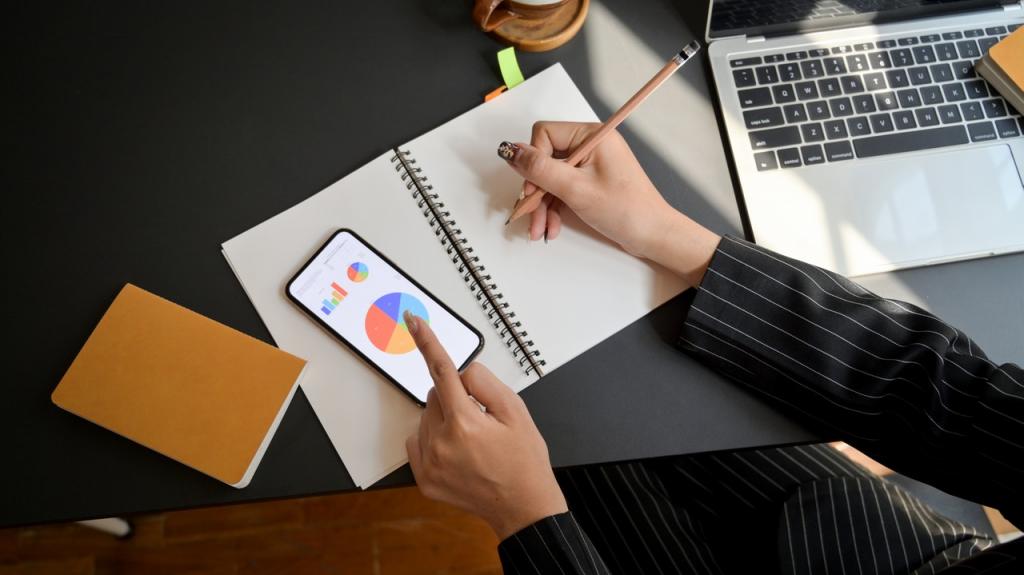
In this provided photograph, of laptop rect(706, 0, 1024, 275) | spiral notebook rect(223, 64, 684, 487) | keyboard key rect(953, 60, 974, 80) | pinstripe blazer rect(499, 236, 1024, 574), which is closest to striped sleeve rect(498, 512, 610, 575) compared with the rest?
pinstripe blazer rect(499, 236, 1024, 574)

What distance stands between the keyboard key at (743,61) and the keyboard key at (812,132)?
10 centimetres

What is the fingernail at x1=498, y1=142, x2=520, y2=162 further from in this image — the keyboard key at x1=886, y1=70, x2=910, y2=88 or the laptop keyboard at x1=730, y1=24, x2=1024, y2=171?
the keyboard key at x1=886, y1=70, x2=910, y2=88

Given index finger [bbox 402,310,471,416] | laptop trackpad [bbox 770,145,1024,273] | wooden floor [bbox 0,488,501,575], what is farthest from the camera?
wooden floor [bbox 0,488,501,575]

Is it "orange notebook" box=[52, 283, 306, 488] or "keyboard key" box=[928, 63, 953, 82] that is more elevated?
"orange notebook" box=[52, 283, 306, 488]

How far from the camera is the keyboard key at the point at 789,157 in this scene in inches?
33.1

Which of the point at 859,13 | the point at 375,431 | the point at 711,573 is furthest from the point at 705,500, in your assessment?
the point at 859,13

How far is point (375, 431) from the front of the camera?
76 cm

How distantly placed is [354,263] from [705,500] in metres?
0.58

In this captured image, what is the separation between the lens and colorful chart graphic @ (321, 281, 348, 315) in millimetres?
783

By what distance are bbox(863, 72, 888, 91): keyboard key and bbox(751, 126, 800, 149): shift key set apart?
111mm

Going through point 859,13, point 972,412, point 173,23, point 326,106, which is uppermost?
point 173,23

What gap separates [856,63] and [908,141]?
114mm

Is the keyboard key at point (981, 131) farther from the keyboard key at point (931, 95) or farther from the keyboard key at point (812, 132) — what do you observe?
the keyboard key at point (812, 132)

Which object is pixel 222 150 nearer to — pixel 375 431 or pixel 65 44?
pixel 65 44
